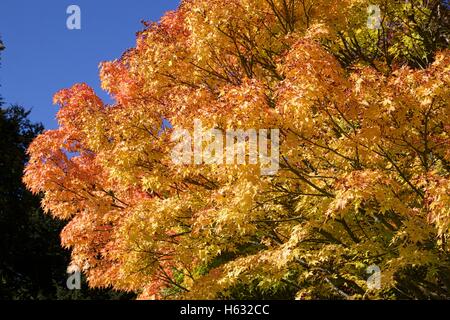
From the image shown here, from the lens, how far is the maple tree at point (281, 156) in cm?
734

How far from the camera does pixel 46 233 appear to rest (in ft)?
88.1

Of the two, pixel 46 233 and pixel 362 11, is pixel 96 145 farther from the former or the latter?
pixel 46 233

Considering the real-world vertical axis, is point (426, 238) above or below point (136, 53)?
below

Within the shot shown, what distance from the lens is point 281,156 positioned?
7891mm

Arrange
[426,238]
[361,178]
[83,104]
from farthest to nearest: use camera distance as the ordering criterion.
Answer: [83,104] → [426,238] → [361,178]

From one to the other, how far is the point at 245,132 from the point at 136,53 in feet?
17.3

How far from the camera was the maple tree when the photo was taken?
7340 millimetres

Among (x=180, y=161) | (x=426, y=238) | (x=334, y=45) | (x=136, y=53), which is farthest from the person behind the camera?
(x=136, y=53)

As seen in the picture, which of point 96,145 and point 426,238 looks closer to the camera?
point 426,238

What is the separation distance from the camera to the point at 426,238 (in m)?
7.84
